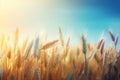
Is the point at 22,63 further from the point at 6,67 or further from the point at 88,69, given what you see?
the point at 88,69

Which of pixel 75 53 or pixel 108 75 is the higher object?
pixel 75 53

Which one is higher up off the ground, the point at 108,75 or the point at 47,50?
the point at 47,50

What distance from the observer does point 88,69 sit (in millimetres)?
1259

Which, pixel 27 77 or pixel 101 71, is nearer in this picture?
pixel 27 77

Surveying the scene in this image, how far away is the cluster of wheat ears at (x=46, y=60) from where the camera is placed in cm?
120

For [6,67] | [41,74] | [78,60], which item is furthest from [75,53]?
[6,67]

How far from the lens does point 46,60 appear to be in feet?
4.06

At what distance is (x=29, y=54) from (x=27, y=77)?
0.09 metres

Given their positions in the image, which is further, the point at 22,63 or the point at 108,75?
the point at 108,75

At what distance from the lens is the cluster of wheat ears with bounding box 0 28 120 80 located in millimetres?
1197

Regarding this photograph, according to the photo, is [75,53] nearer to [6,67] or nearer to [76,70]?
[76,70]

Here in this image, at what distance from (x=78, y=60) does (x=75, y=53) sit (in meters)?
0.03

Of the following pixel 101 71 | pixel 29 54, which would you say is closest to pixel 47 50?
pixel 29 54

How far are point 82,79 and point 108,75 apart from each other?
0.15m
